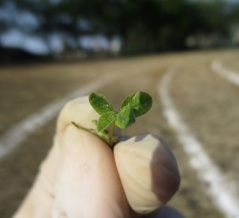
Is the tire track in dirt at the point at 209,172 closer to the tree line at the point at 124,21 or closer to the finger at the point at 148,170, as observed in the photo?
the finger at the point at 148,170

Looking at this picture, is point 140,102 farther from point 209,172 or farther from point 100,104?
point 209,172

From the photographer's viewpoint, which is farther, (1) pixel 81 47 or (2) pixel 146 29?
(2) pixel 146 29

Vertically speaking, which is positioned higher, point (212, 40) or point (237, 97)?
point (237, 97)

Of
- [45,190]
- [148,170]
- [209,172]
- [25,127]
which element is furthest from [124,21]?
[148,170]

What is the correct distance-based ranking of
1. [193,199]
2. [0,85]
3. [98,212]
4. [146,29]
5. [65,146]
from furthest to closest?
[146,29] → [0,85] → [193,199] → [65,146] → [98,212]

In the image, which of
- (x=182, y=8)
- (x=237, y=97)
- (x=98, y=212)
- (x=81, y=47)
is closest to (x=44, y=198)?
(x=98, y=212)

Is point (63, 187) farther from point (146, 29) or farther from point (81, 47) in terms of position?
point (146, 29)
